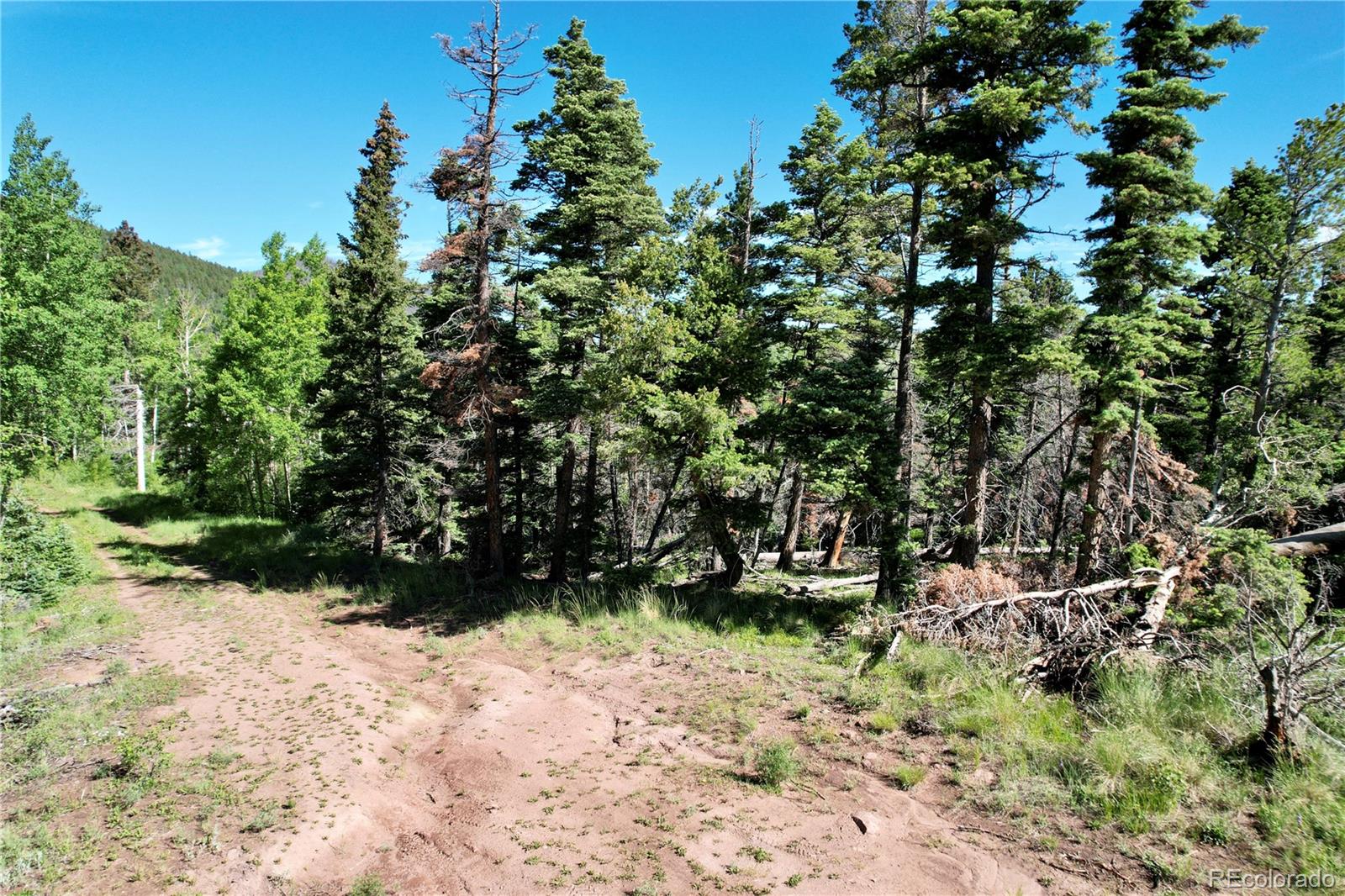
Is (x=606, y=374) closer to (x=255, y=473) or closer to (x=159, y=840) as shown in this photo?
(x=159, y=840)

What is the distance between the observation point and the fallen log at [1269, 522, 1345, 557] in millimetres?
11289

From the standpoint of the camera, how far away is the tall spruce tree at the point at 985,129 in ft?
37.5

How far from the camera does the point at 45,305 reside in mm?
17703

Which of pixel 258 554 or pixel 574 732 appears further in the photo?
pixel 258 554

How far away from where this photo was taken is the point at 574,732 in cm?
903

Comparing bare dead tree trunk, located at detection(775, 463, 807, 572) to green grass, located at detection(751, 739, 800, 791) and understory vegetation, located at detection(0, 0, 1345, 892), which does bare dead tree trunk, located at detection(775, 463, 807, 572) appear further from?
green grass, located at detection(751, 739, 800, 791)

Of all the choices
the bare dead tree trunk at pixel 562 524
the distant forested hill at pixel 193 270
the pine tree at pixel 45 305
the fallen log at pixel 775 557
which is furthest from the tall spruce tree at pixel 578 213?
the distant forested hill at pixel 193 270

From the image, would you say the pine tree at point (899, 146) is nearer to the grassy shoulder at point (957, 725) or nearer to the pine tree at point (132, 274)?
the grassy shoulder at point (957, 725)

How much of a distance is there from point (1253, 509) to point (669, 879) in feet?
41.9

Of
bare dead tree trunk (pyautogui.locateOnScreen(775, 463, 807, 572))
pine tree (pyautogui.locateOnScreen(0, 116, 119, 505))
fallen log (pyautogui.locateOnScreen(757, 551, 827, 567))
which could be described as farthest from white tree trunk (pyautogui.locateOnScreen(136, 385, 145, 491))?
bare dead tree trunk (pyautogui.locateOnScreen(775, 463, 807, 572))

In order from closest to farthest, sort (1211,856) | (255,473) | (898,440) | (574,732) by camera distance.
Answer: (1211,856) → (574,732) → (898,440) → (255,473)

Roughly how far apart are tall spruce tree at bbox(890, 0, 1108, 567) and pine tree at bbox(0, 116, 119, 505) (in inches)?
916

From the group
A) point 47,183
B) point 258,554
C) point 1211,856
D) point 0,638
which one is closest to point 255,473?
point 258,554

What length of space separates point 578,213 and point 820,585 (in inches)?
487
